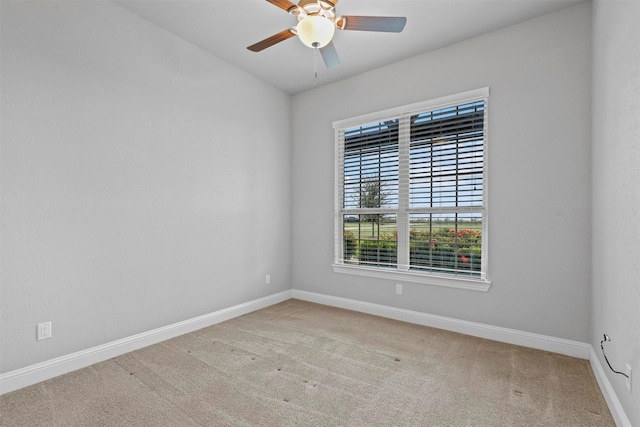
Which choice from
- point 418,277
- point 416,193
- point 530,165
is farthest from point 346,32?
point 418,277

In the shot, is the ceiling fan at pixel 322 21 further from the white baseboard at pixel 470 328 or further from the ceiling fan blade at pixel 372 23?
the white baseboard at pixel 470 328

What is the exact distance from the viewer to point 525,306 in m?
2.78

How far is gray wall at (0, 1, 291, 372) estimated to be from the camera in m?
2.12

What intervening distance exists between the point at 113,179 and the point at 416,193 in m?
2.92

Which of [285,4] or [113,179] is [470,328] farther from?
[113,179]

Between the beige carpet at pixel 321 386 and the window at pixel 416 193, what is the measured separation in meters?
0.82

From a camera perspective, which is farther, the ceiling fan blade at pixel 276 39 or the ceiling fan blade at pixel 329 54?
the ceiling fan blade at pixel 329 54

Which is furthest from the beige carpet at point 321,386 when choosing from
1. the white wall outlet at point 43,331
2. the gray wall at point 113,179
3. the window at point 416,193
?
the window at point 416,193

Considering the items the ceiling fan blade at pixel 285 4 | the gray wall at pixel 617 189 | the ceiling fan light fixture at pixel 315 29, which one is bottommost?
the gray wall at pixel 617 189

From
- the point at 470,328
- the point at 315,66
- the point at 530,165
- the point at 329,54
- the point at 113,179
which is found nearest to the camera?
the point at 329,54

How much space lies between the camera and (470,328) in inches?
120

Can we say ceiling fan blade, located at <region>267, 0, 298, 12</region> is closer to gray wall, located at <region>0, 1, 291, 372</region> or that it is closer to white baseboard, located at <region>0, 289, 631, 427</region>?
gray wall, located at <region>0, 1, 291, 372</region>

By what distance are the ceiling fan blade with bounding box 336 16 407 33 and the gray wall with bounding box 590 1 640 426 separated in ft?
3.94

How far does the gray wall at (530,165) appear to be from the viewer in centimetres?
256
